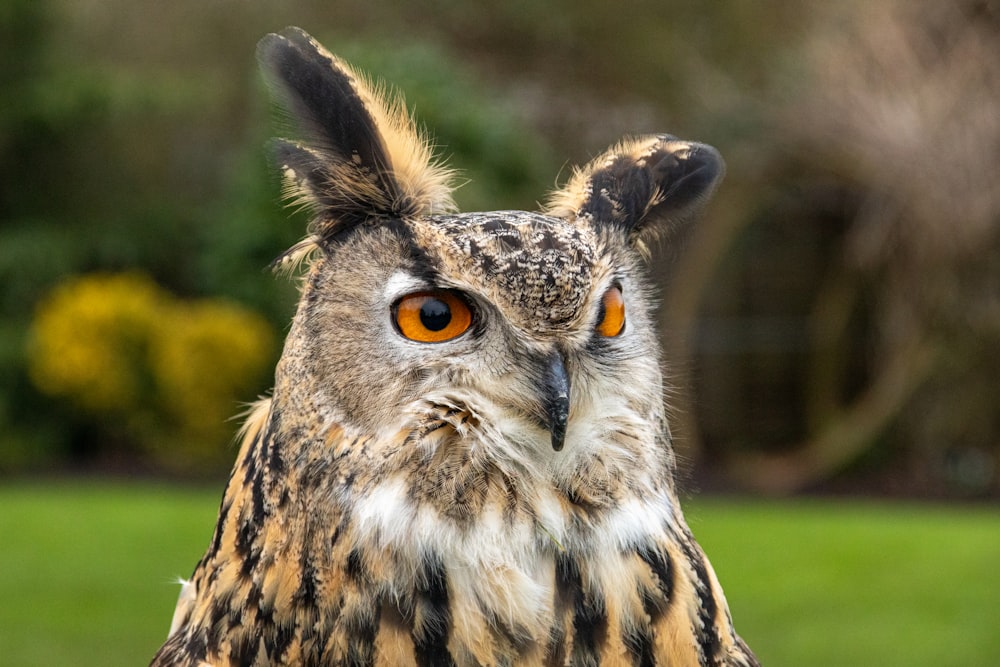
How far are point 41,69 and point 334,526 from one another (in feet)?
39.0

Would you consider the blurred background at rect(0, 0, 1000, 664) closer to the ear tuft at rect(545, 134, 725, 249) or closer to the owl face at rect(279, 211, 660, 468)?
the ear tuft at rect(545, 134, 725, 249)

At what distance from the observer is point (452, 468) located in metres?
1.70

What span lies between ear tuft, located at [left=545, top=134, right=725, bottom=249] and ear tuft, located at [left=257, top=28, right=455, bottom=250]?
0.24 m

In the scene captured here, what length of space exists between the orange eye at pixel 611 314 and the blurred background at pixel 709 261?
5.85 m

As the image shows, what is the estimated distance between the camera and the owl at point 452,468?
5.53ft

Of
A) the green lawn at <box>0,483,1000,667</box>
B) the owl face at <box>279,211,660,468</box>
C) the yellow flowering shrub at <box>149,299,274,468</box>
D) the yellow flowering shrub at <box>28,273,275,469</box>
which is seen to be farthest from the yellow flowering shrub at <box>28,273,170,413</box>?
the owl face at <box>279,211,660,468</box>

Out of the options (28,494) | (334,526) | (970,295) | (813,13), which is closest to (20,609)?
(28,494)

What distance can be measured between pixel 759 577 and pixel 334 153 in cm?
555

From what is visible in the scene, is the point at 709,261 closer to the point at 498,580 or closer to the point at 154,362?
the point at 154,362

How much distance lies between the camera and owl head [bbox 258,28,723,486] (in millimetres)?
1688

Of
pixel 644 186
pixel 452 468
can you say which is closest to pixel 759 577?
pixel 644 186

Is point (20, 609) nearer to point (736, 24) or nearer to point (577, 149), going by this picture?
point (577, 149)

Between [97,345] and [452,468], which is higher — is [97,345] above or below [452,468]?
above

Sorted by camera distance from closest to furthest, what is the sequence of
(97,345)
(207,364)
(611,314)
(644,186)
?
(611,314), (644,186), (207,364), (97,345)
